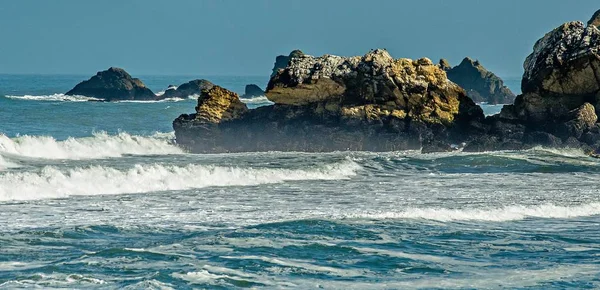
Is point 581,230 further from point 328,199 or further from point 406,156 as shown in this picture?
point 406,156

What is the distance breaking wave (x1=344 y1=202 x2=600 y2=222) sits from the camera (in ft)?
63.0

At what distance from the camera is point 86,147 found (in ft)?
126

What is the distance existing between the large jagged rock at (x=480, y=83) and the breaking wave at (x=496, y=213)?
219 ft

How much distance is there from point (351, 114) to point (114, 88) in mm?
50841

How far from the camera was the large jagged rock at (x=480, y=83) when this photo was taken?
290 ft

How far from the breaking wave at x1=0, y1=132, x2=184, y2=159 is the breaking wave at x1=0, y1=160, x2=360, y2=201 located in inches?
397

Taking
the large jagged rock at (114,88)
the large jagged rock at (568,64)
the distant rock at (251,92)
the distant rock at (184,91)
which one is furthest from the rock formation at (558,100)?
the distant rock at (251,92)

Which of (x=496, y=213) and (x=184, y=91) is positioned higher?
(x=184, y=91)

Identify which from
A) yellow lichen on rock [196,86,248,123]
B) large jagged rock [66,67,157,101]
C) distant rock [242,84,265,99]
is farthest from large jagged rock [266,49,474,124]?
distant rock [242,84,265,99]

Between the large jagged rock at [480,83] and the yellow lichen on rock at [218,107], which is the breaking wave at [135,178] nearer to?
the yellow lichen on rock at [218,107]

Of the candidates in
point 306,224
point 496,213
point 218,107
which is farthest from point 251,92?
point 306,224

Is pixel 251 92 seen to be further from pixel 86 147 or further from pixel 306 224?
pixel 306 224

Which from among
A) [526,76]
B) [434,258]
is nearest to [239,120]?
[526,76]

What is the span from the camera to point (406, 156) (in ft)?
118
